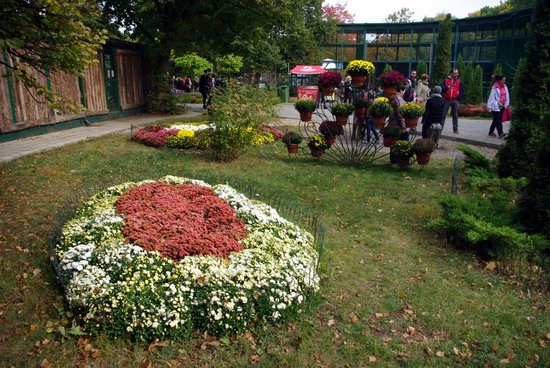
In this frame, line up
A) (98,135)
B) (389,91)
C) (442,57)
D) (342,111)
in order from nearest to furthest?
1. (389,91)
2. (342,111)
3. (98,135)
4. (442,57)

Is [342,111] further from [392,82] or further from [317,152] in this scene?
[317,152]

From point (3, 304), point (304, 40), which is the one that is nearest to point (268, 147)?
point (3, 304)

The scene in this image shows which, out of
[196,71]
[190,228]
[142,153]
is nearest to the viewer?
[190,228]

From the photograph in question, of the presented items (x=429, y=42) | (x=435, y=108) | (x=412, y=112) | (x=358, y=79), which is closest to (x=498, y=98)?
(x=435, y=108)

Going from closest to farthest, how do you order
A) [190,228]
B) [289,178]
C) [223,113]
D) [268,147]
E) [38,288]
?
[38,288]
[190,228]
[289,178]
[223,113]
[268,147]

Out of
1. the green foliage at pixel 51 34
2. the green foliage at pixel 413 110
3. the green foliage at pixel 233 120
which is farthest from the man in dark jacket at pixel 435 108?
the green foliage at pixel 51 34

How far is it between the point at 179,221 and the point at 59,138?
887 cm

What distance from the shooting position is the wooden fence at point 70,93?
11.2 metres

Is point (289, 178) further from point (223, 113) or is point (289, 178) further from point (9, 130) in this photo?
point (9, 130)

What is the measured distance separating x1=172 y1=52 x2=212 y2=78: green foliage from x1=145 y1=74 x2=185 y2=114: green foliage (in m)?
10.3

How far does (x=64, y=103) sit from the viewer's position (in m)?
6.22

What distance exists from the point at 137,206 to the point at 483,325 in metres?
3.91

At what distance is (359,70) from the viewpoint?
834 cm

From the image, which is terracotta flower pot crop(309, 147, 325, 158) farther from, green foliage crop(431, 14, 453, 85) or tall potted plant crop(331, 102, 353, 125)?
green foliage crop(431, 14, 453, 85)
